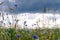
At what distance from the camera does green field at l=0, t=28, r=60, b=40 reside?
147 cm

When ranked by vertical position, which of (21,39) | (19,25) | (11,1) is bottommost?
(21,39)

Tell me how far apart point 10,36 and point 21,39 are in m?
0.11

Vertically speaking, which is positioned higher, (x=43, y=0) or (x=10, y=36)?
(x=43, y=0)

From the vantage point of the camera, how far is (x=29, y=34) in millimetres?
1576

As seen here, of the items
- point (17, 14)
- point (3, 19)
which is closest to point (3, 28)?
point (3, 19)

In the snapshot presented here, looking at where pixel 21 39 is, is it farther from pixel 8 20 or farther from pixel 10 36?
pixel 8 20

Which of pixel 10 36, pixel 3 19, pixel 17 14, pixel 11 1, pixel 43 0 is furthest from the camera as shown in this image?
pixel 43 0

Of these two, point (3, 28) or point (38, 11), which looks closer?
point (3, 28)

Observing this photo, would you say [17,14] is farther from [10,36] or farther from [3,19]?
[10,36]

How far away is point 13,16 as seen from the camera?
176 cm

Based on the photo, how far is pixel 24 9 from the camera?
1.98m

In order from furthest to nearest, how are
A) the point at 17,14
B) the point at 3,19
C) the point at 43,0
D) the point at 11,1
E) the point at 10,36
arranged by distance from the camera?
the point at 43,0
the point at 11,1
the point at 17,14
the point at 3,19
the point at 10,36

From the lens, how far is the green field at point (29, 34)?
147cm

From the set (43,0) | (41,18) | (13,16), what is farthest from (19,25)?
(43,0)
